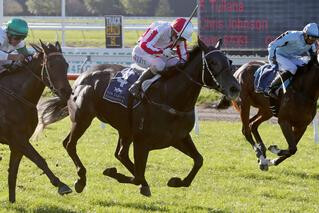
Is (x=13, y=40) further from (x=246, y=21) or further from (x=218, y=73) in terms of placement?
(x=246, y=21)

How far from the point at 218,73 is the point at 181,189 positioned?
1.71 m

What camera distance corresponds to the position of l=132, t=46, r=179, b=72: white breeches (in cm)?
743

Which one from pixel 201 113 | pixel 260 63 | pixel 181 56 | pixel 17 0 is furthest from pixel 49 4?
pixel 181 56

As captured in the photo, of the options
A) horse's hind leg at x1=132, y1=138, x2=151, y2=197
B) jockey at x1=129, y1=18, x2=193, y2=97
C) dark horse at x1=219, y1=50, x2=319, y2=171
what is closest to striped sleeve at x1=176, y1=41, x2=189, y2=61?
jockey at x1=129, y1=18, x2=193, y2=97

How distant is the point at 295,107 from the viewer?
9469 millimetres

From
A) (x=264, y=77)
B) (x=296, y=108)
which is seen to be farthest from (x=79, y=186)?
(x=264, y=77)

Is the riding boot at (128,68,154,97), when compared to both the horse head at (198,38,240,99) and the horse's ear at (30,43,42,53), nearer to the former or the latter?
the horse head at (198,38,240,99)

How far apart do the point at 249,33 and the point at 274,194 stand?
29.3 ft

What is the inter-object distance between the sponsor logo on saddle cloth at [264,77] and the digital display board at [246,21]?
609 cm

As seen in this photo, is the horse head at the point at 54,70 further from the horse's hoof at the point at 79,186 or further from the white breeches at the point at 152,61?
the horse's hoof at the point at 79,186

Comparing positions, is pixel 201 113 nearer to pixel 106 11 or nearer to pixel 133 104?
pixel 133 104

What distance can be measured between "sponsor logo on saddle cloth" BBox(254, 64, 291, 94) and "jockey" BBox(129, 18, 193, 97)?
2.71 meters

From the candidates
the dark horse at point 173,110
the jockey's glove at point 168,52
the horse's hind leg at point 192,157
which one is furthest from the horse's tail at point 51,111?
the horse's hind leg at point 192,157

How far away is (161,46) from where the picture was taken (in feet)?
25.2
